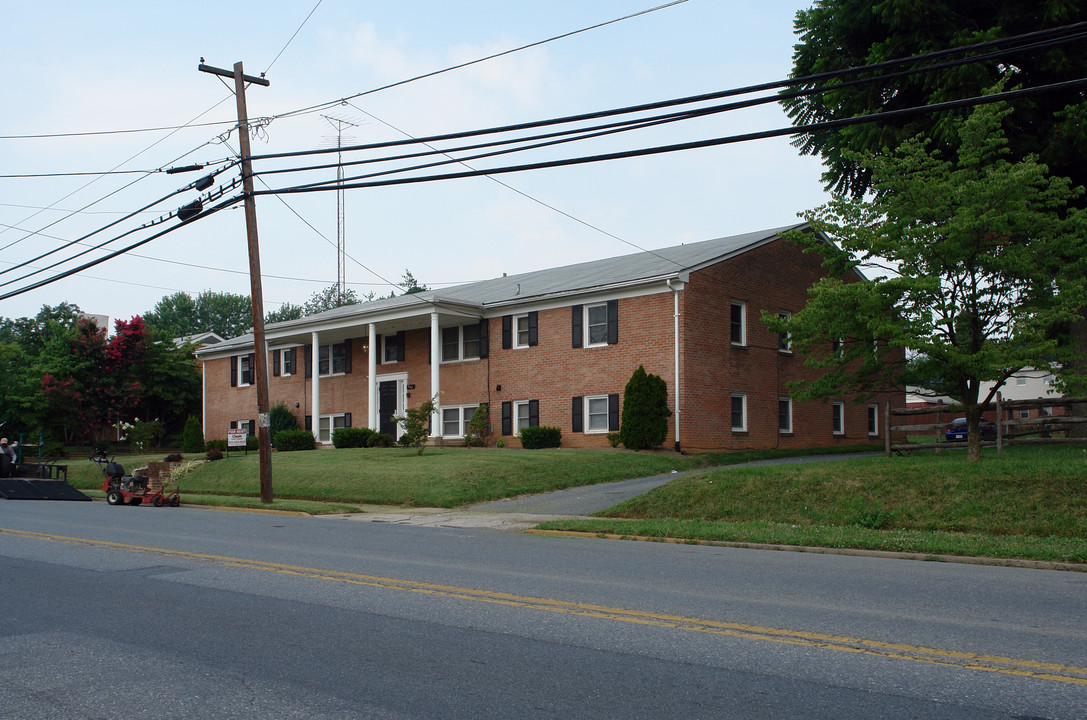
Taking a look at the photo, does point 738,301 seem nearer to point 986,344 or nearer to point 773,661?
point 986,344

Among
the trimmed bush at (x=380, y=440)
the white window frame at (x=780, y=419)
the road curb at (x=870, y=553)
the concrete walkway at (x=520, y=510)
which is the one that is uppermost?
the white window frame at (x=780, y=419)

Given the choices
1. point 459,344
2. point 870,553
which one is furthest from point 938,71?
point 459,344

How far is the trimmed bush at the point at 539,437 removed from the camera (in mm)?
29594

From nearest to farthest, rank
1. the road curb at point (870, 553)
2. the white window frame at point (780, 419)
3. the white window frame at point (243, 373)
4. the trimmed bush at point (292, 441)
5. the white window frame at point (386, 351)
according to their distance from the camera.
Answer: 1. the road curb at point (870, 553)
2. the white window frame at point (780, 419)
3. the trimmed bush at point (292, 441)
4. the white window frame at point (386, 351)
5. the white window frame at point (243, 373)

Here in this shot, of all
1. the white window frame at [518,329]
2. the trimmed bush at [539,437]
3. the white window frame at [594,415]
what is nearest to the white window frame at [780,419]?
the white window frame at [594,415]

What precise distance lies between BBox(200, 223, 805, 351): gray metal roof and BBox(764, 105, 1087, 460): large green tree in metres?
10.2

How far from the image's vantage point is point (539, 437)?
29.6 meters

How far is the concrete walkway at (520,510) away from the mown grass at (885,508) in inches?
48.0

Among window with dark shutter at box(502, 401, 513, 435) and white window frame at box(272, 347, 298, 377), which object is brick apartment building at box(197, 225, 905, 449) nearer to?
window with dark shutter at box(502, 401, 513, 435)

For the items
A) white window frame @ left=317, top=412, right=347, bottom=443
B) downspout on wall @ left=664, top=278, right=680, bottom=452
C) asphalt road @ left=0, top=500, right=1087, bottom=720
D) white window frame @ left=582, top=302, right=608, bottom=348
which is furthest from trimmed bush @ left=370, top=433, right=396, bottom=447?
asphalt road @ left=0, top=500, right=1087, bottom=720

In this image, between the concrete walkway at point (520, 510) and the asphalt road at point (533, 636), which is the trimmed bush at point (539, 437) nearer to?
the concrete walkway at point (520, 510)

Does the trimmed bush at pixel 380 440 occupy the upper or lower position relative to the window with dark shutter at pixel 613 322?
lower

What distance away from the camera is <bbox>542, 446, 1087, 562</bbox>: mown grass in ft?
39.1

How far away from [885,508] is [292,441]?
26105 mm
